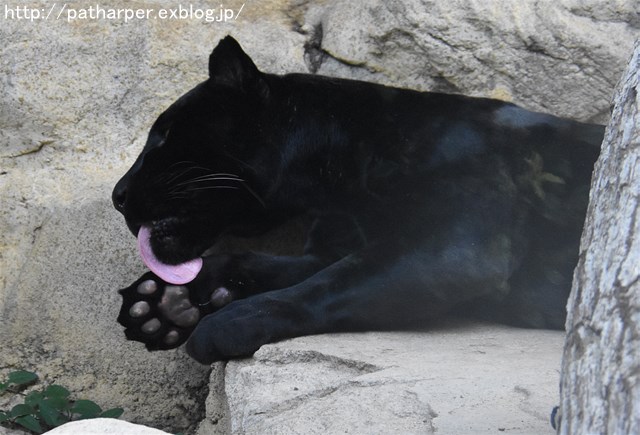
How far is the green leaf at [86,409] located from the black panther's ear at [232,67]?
3.72ft

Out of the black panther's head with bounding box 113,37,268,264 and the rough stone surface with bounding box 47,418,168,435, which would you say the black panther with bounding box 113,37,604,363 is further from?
the rough stone surface with bounding box 47,418,168,435

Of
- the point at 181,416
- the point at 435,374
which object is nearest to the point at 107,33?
the point at 181,416

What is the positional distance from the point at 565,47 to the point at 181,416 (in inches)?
77.9

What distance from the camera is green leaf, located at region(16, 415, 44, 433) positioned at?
316 centimetres

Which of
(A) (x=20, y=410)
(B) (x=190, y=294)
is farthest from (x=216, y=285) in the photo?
(A) (x=20, y=410)

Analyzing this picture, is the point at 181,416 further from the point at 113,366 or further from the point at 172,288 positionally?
the point at 172,288

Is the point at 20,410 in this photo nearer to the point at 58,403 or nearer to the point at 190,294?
the point at 58,403

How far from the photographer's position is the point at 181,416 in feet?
11.4

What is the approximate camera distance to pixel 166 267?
3137 mm

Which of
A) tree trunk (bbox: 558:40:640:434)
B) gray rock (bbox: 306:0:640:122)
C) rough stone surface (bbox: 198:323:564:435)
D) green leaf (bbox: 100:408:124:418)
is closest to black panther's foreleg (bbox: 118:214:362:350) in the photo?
rough stone surface (bbox: 198:323:564:435)

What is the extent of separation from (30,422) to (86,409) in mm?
181

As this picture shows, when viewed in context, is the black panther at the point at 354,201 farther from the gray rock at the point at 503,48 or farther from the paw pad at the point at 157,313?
the gray rock at the point at 503,48

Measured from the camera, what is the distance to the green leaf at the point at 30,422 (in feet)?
10.4

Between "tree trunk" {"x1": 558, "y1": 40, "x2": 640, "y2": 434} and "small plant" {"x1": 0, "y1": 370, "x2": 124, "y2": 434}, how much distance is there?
2016 millimetres
